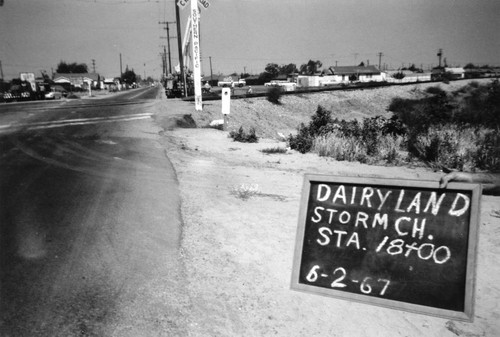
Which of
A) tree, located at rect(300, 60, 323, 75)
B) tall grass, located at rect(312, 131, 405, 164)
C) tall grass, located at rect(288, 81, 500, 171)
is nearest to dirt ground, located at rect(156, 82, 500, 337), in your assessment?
tall grass, located at rect(312, 131, 405, 164)

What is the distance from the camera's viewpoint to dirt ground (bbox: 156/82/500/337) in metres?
3.13

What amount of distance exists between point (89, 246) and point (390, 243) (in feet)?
12.3

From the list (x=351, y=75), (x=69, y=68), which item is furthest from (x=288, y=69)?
(x=69, y=68)

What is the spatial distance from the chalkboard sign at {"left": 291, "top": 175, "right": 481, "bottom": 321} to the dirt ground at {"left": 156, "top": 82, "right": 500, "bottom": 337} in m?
0.91

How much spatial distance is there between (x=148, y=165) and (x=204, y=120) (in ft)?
32.5

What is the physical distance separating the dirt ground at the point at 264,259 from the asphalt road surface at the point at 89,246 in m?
0.30

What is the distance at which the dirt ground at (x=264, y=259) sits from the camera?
3127 mm

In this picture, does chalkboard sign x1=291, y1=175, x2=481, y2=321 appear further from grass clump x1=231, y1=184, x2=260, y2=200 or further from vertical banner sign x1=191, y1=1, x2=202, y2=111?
vertical banner sign x1=191, y1=1, x2=202, y2=111

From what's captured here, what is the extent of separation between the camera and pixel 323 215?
2.54m

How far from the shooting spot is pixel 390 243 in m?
2.35

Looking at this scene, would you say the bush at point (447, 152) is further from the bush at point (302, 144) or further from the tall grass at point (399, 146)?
the bush at point (302, 144)

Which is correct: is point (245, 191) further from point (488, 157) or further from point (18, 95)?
point (18, 95)

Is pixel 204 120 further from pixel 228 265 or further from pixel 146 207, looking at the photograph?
pixel 228 265

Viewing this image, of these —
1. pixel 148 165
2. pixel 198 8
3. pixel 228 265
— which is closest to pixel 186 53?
pixel 198 8
